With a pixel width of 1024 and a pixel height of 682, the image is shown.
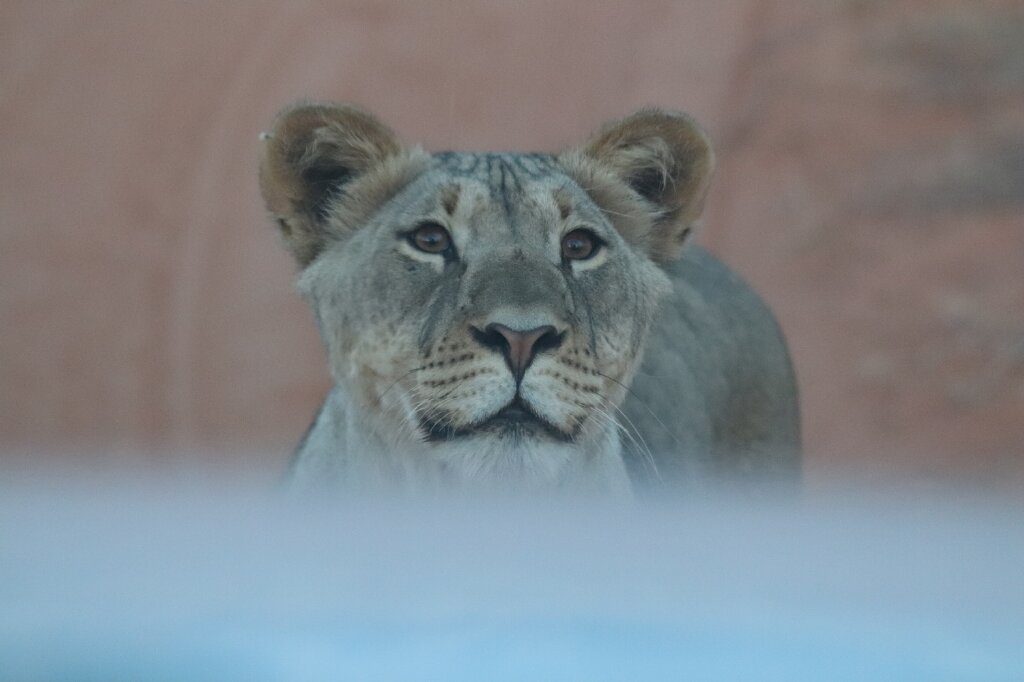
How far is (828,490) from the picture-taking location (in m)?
3.78

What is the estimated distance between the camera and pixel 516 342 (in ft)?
7.25

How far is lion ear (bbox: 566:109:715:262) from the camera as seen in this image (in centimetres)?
277

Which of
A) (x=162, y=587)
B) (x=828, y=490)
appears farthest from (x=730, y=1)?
(x=162, y=587)

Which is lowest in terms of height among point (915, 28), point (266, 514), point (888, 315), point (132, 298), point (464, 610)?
point (464, 610)

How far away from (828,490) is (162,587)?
2.51m

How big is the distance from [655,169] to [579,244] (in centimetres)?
35

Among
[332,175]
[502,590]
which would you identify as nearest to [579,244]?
[332,175]

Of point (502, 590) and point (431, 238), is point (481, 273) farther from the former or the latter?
point (502, 590)

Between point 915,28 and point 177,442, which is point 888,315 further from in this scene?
point 177,442

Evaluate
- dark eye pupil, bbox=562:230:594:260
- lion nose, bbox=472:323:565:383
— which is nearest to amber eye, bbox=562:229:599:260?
dark eye pupil, bbox=562:230:594:260

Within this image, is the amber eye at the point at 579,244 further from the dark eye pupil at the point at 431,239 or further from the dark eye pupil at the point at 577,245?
the dark eye pupil at the point at 431,239

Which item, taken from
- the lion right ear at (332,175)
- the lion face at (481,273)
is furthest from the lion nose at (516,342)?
the lion right ear at (332,175)

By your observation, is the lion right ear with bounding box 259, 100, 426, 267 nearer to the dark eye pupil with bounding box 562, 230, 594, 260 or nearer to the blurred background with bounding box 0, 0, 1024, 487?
the dark eye pupil with bounding box 562, 230, 594, 260

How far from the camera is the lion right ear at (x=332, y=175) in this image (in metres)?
2.63
